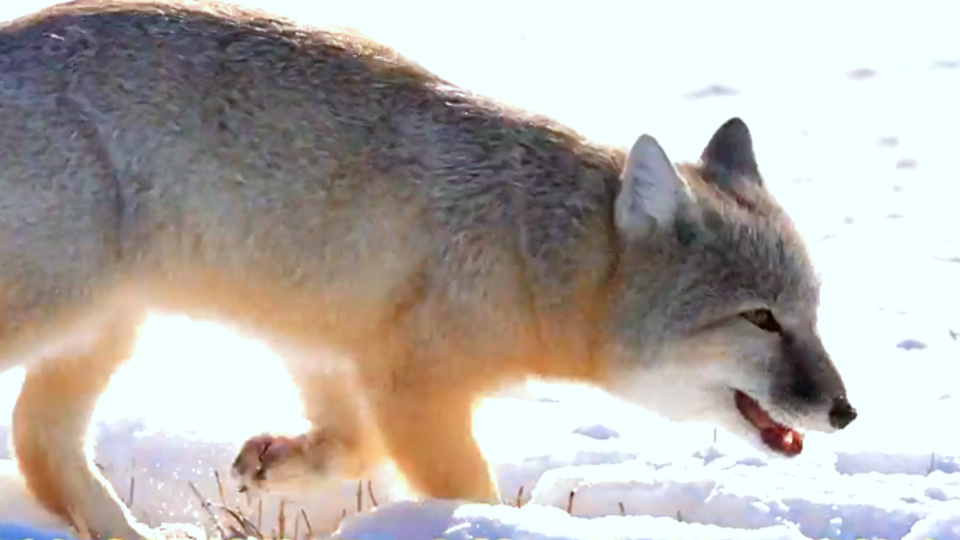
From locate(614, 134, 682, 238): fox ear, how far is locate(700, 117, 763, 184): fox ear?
18.1 inches

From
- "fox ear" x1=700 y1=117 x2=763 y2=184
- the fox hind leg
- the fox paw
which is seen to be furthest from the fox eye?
the fox hind leg

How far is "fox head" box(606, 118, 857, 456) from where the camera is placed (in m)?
6.29

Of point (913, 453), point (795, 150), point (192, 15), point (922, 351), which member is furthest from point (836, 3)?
point (192, 15)

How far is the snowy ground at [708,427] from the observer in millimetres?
6559

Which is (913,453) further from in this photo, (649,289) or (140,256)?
(140,256)

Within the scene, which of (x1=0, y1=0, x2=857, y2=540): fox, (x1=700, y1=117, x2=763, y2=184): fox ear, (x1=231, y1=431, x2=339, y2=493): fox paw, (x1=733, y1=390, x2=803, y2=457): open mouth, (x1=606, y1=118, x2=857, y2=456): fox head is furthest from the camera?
(x1=700, y1=117, x2=763, y2=184): fox ear

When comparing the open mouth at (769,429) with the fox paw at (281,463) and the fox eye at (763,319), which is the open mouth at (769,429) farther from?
the fox paw at (281,463)

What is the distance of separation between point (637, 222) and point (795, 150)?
683 centimetres

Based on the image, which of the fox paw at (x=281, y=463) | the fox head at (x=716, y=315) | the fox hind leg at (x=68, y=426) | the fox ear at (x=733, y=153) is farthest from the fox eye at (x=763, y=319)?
the fox hind leg at (x=68, y=426)

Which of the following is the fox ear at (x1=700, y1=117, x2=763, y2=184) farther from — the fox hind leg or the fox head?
the fox hind leg

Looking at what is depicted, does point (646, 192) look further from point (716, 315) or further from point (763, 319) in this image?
point (763, 319)

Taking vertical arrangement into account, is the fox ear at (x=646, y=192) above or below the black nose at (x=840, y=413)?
above

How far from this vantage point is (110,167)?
20.0ft

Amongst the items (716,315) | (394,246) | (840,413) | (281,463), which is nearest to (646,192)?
(716,315)
